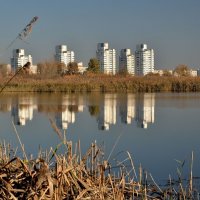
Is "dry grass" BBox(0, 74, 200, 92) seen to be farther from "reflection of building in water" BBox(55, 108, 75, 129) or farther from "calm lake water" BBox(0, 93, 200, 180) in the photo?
"reflection of building in water" BBox(55, 108, 75, 129)

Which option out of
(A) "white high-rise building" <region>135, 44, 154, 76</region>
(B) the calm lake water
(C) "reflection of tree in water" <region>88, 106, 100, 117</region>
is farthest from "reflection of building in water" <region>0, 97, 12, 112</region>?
(A) "white high-rise building" <region>135, 44, 154, 76</region>

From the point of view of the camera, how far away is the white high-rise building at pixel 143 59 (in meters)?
74.4

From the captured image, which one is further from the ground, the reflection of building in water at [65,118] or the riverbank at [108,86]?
the riverbank at [108,86]

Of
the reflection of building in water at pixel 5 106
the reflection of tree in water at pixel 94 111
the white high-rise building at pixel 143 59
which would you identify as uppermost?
the white high-rise building at pixel 143 59

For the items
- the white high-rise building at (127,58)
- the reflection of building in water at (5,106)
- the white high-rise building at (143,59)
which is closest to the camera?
the reflection of building in water at (5,106)

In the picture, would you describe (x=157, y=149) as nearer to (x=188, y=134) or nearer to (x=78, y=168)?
(x=188, y=134)

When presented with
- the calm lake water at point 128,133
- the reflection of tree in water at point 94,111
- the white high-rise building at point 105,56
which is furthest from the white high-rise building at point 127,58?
the calm lake water at point 128,133

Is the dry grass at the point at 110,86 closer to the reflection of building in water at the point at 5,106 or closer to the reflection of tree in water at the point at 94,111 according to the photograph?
the reflection of building in water at the point at 5,106

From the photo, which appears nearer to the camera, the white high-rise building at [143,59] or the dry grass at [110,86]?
the dry grass at [110,86]

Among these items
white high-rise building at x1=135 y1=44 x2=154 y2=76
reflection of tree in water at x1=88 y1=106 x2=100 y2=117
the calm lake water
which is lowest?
the calm lake water

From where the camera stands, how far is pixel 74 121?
9.75m

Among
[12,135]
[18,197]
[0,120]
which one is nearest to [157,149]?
[12,135]

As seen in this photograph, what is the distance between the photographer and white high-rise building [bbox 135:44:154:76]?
244 ft

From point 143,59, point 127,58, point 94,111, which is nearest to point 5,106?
point 94,111
